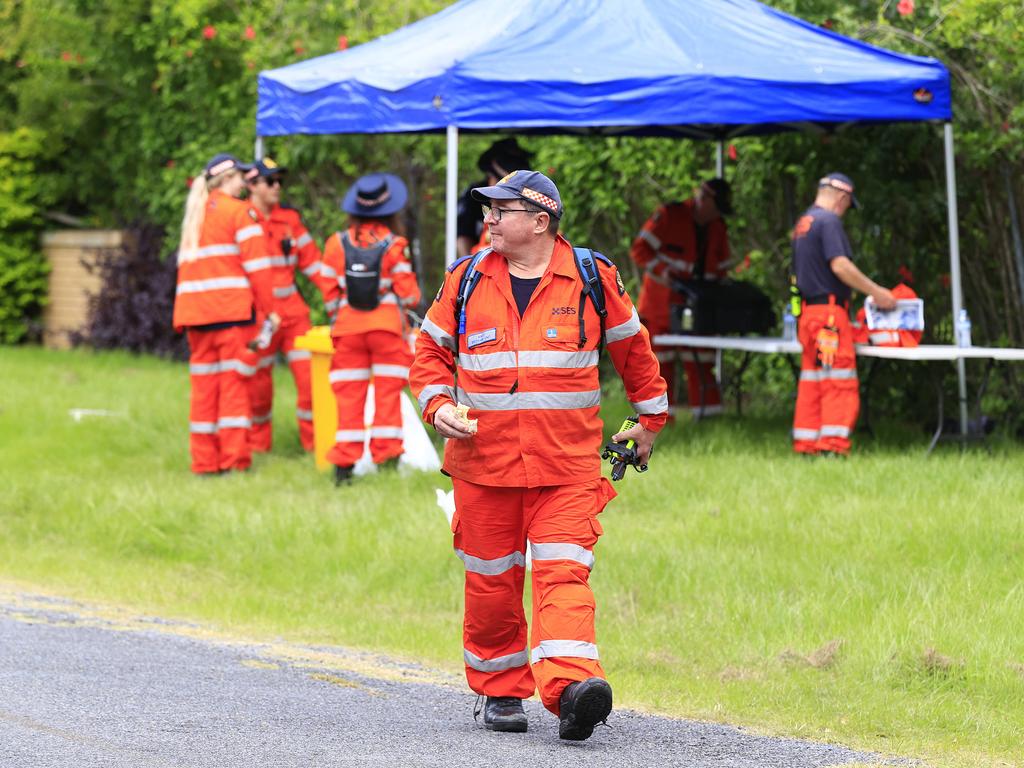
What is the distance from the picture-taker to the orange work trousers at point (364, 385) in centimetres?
1183

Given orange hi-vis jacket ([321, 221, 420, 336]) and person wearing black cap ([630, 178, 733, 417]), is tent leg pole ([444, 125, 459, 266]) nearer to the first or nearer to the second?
orange hi-vis jacket ([321, 221, 420, 336])

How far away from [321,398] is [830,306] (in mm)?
3648

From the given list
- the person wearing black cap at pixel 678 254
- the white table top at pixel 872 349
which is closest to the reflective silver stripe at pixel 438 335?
the white table top at pixel 872 349

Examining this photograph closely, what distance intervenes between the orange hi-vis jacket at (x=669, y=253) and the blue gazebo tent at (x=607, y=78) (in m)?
2.03

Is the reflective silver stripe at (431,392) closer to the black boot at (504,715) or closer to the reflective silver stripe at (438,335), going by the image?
the reflective silver stripe at (438,335)

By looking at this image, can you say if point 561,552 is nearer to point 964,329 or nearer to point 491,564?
point 491,564

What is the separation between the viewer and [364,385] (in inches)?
469

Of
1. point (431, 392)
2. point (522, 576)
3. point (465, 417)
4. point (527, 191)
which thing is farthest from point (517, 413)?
point (527, 191)

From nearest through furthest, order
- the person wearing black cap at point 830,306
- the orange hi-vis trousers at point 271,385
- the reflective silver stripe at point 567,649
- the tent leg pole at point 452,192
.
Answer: the reflective silver stripe at point 567,649 → the tent leg pole at point 452,192 → the person wearing black cap at point 830,306 → the orange hi-vis trousers at point 271,385

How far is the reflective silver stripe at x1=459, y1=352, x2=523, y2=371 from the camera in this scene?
6.28 meters

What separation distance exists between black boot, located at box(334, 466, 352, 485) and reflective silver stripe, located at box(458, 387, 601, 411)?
18.7 feet

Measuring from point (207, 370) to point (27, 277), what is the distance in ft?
34.6

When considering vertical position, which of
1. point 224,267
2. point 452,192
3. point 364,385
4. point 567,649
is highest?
point 452,192

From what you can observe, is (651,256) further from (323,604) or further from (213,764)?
(213,764)
